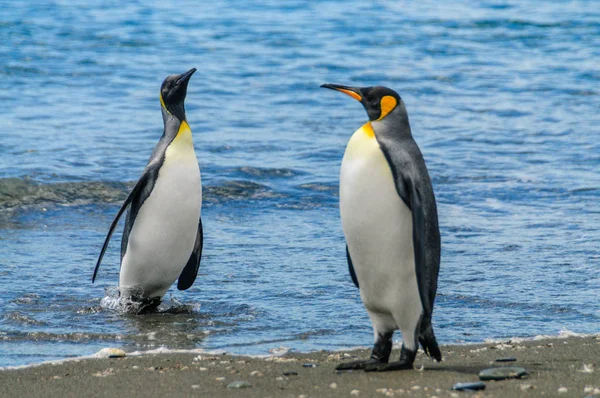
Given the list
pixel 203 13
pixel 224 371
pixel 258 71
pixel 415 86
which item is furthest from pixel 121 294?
pixel 203 13

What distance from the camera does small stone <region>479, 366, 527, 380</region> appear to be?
366cm

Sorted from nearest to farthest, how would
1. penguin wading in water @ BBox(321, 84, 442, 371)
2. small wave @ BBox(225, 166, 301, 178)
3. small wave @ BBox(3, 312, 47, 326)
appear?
penguin wading in water @ BBox(321, 84, 442, 371) < small wave @ BBox(3, 312, 47, 326) < small wave @ BBox(225, 166, 301, 178)

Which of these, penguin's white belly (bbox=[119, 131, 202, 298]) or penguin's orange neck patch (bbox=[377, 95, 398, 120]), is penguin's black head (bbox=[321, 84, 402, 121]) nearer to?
penguin's orange neck patch (bbox=[377, 95, 398, 120])

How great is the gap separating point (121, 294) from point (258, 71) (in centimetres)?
1057

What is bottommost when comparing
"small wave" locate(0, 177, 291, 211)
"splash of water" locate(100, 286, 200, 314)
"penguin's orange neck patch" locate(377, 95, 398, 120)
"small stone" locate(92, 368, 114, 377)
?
"small wave" locate(0, 177, 291, 211)

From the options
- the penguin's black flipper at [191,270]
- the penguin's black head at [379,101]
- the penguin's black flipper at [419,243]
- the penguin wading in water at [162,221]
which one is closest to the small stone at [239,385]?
the penguin's black flipper at [419,243]

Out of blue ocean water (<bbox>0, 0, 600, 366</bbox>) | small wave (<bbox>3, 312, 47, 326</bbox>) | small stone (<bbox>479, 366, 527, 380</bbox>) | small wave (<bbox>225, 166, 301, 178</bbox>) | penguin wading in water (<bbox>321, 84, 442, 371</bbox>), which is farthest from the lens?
small wave (<bbox>225, 166, 301, 178</bbox>)

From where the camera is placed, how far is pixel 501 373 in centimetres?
369

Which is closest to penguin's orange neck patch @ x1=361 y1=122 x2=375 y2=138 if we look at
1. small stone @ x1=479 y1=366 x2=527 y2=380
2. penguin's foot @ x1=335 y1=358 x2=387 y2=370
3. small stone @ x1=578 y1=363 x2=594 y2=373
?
penguin's foot @ x1=335 y1=358 x2=387 y2=370

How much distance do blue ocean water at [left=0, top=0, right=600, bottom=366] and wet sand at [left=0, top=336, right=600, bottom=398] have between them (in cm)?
A: 39

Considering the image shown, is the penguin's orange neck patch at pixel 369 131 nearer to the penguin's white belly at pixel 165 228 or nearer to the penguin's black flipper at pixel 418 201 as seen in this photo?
the penguin's black flipper at pixel 418 201

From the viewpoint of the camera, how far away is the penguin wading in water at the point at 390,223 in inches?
156

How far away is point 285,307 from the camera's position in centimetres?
557

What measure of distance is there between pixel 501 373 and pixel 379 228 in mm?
737
